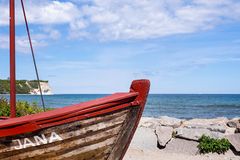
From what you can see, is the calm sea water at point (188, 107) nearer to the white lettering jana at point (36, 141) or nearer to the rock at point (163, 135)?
the rock at point (163, 135)

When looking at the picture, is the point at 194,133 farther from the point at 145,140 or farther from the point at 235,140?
the point at 145,140

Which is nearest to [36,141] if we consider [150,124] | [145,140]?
[145,140]

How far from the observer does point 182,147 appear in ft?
36.3

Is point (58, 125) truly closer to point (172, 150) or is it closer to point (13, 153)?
point (13, 153)

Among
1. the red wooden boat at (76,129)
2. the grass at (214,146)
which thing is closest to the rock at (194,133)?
the grass at (214,146)

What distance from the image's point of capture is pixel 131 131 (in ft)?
17.9

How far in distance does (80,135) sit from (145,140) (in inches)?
275

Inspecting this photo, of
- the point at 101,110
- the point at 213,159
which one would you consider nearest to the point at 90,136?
the point at 101,110

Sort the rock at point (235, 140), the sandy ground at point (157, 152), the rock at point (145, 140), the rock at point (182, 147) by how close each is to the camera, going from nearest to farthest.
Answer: the sandy ground at point (157, 152), the rock at point (235, 140), the rock at point (182, 147), the rock at point (145, 140)

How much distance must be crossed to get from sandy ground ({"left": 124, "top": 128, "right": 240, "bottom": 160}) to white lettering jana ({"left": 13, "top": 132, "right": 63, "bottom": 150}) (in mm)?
5306

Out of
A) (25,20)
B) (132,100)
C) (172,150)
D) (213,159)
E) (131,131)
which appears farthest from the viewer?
(172,150)

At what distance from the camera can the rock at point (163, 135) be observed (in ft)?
36.7

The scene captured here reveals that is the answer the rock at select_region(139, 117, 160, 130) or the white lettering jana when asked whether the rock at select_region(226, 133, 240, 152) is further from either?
the white lettering jana

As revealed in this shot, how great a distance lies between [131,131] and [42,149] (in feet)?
3.79
